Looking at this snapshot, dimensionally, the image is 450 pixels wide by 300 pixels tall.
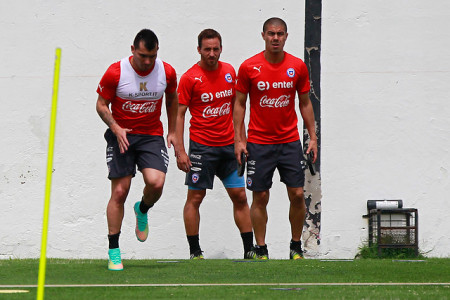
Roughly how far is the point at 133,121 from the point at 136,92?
0.77 ft

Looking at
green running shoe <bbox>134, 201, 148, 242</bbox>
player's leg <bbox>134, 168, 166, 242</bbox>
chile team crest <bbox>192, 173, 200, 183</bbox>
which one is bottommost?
green running shoe <bbox>134, 201, 148, 242</bbox>

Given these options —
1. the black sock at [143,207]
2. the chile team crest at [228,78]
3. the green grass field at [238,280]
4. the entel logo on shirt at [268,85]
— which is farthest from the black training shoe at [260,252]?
the chile team crest at [228,78]

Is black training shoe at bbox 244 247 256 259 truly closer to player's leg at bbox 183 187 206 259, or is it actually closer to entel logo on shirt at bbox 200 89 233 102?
player's leg at bbox 183 187 206 259

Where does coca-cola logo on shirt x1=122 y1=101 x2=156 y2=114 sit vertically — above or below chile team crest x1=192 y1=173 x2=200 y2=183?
above

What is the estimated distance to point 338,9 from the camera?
8867mm

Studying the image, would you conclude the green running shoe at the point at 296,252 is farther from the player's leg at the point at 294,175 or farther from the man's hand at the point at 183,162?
the man's hand at the point at 183,162

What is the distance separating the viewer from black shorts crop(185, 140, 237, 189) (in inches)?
292

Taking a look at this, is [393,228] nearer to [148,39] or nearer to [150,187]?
[150,187]

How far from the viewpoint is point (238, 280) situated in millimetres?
5301

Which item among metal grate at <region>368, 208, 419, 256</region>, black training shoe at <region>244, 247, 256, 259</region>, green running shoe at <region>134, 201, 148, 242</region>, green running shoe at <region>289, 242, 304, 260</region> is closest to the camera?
green running shoe at <region>134, 201, 148, 242</region>

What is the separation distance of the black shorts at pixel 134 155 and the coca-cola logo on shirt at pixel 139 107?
0.18 metres

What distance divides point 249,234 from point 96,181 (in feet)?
6.72

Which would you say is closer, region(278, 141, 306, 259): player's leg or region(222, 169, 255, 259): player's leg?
region(278, 141, 306, 259): player's leg

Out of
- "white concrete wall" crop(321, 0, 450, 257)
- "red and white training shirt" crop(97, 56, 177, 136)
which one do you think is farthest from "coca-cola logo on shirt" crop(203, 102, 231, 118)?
"white concrete wall" crop(321, 0, 450, 257)
